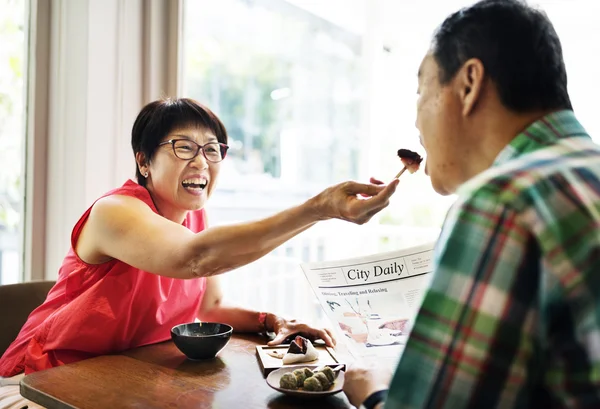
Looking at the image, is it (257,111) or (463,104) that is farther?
(257,111)

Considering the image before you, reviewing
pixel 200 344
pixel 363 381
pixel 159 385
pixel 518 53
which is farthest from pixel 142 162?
pixel 518 53

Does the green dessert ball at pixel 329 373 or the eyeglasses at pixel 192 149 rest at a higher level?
the eyeglasses at pixel 192 149

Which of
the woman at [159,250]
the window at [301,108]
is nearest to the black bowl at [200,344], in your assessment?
the woman at [159,250]

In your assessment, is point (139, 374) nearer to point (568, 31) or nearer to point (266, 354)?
point (266, 354)

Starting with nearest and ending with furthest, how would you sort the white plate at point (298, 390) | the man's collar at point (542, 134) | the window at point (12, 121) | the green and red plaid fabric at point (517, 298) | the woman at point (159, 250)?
1. the green and red plaid fabric at point (517, 298)
2. the man's collar at point (542, 134)
3. the white plate at point (298, 390)
4. the woman at point (159, 250)
5. the window at point (12, 121)

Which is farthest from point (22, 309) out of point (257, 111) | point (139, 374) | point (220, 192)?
point (257, 111)

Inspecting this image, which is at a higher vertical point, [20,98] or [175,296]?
[20,98]

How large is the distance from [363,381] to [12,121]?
207 cm

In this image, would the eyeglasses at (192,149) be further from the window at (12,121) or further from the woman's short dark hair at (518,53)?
the window at (12,121)

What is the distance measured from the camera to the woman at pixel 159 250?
46.4 inches

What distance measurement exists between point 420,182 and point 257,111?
1.34 meters

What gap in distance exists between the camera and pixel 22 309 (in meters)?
1.63

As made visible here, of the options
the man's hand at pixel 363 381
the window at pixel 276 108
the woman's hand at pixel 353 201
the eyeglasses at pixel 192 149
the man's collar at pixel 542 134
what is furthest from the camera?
the window at pixel 276 108

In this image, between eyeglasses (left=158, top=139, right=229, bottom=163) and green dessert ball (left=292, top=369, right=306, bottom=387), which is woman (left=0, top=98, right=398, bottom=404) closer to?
eyeglasses (left=158, top=139, right=229, bottom=163)
